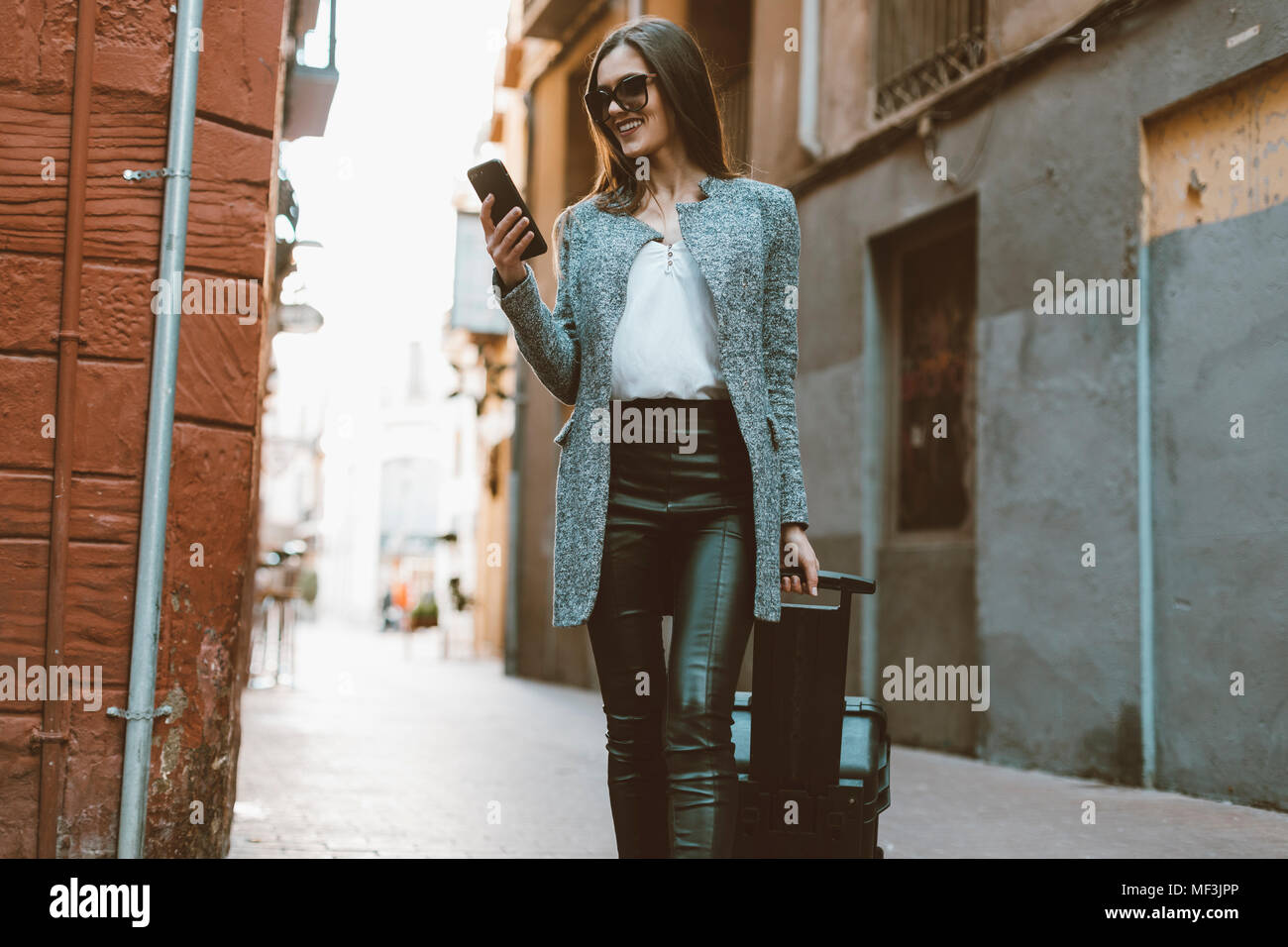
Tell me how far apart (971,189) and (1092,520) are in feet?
7.91

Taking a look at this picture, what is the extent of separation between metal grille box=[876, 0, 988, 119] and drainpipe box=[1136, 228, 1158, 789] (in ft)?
8.16

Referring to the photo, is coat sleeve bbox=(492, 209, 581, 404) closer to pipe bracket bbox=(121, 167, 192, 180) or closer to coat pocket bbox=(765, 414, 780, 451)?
coat pocket bbox=(765, 414, 780, 451)

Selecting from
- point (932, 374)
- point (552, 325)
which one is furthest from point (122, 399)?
point (932, 374)

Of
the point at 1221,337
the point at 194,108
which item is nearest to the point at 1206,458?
the point at 1221,337

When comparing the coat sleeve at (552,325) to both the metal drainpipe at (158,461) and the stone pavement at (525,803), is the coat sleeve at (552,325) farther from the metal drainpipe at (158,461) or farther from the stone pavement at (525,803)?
the stone pavement at (525,803)

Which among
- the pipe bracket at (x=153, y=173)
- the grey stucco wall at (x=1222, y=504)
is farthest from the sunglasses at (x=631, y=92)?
the grey stucco wall at (x=1222, y=504)

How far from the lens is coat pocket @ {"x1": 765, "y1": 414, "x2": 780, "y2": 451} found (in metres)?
3.21

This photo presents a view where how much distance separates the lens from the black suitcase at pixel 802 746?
3453mm

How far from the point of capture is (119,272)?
409 centimetres

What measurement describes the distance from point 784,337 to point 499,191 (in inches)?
28.2

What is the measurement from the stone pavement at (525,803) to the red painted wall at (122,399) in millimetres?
954

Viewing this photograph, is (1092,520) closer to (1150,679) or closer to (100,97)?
(1150,679)

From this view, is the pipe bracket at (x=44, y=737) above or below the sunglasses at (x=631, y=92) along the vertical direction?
below


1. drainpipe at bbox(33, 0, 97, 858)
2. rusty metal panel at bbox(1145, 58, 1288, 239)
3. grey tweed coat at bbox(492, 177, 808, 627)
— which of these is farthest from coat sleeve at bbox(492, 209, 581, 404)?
rusty metal panel at bbox(1145, 58, 1288, 239)
